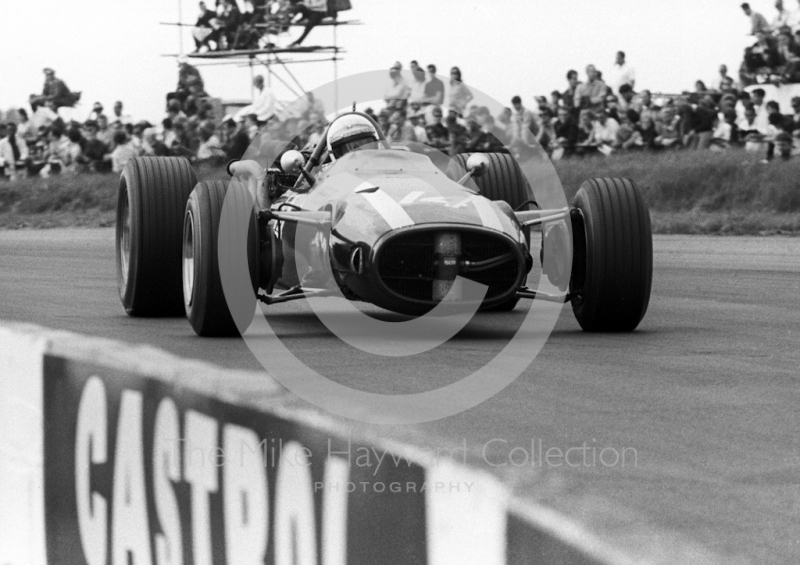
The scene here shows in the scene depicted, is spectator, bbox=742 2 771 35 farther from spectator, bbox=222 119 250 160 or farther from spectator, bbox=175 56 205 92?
spectator, bbox=175 56 205 92

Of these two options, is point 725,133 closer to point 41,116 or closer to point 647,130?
point 647,130

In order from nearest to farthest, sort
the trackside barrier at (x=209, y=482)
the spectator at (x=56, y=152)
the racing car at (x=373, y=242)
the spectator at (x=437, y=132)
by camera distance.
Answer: the trackside barrier at (x=209, y=482), the racing car at (x=373, y=242), the spectator at (x=437, y=132), the spectator at (x=56, y=152)

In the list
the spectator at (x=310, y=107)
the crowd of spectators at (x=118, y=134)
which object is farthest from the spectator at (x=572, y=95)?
the crowd of spectators at (x=118, y=134)

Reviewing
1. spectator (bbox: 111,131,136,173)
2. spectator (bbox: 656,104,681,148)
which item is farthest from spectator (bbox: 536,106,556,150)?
spectator (bbox: 111,131,136,173)

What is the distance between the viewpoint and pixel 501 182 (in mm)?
8750

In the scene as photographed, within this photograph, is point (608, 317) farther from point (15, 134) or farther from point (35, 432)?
point (15, 134)

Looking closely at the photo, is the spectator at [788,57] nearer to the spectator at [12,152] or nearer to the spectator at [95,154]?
the spectator at [95,154]

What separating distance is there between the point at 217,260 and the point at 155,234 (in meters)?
1.29

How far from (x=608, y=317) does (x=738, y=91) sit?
39.1 feet

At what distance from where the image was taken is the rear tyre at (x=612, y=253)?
22.1 ft

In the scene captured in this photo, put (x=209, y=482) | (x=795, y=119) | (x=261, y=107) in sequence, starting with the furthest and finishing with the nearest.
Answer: (x=261, y=107)
(x=795, y=119)
(x=209, y=482)

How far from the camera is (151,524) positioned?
161 inches

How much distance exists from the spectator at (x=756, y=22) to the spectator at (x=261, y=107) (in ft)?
27.0

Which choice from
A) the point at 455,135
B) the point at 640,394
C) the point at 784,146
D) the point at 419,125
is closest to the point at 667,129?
the point at 784,146
